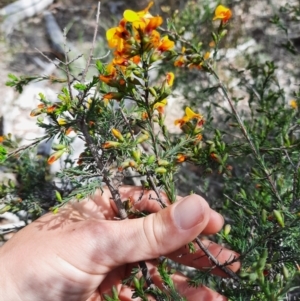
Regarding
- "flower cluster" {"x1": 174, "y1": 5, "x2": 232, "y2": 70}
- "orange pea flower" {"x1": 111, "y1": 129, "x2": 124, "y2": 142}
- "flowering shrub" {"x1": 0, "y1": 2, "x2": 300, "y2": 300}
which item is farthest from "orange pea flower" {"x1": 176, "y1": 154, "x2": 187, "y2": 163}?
"flower cluster" {"x1": 174, "y1": 5, "x2": 232, "y2": 70}

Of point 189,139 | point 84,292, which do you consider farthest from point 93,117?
point 84,292

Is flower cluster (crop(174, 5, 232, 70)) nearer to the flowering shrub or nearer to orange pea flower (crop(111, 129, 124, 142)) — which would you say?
the flowering shrub

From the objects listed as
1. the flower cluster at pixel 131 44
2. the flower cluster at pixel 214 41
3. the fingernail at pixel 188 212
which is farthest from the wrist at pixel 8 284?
the flower cluster at pixel 214 41

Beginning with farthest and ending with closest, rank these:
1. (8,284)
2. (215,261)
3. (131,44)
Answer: (8,284), (215,261), (131,44)

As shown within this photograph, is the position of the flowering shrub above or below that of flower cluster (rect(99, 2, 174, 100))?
below

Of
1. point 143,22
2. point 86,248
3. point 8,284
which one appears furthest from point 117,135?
point 8,284

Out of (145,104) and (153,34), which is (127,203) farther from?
(153,34)

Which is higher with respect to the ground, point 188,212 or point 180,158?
point 180,158

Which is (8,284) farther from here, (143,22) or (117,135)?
(143,22)
